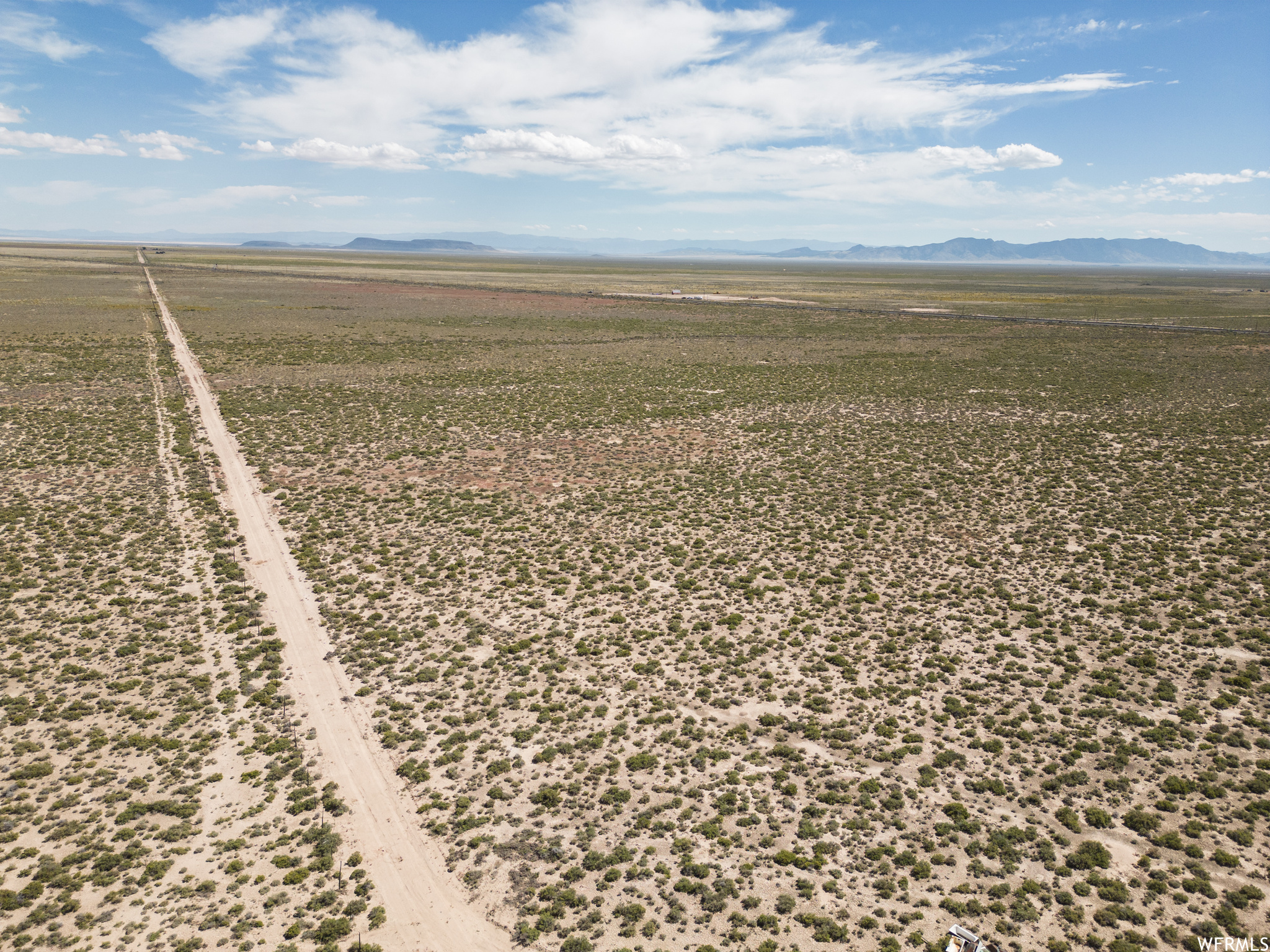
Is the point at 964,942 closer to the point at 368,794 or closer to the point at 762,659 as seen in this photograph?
the point at 762,659

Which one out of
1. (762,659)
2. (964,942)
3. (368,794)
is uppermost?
(762,659)

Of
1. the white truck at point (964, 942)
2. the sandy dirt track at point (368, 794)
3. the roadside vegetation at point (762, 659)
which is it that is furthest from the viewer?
the roadside vegetation at point (762, 659)

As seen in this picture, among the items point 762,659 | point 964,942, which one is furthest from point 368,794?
point 964,942

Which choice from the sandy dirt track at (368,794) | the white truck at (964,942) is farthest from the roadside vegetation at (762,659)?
the white truck at (964,942)

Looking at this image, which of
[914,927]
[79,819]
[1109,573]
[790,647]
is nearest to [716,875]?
[914,927]

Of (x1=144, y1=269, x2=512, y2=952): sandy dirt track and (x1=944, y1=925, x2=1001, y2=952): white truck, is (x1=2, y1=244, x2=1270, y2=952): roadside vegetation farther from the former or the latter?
(x1=944, y1=925, x2=1001, y2=952): white truck

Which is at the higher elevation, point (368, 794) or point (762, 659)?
point (762, 659)

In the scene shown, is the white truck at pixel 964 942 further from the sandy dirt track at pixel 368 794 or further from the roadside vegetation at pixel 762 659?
the sandy dirt track at pixel 368 794

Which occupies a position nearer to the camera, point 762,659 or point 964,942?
point 964,942
